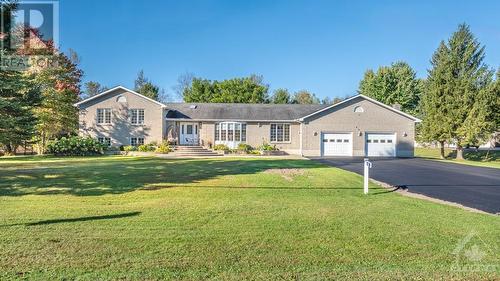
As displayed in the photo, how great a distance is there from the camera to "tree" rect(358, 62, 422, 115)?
5322 centimetres

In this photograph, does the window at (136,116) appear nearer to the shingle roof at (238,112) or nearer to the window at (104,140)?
the shingle roof at (238,112)

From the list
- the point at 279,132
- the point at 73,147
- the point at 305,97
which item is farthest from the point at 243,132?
the point at 305,97

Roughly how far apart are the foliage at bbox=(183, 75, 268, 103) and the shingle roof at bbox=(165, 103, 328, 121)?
1645 cm

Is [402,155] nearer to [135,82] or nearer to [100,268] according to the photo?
[100,268]

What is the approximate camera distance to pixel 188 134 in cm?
3158

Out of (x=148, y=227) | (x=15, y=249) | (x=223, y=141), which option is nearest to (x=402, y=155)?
(x=223, y=141)

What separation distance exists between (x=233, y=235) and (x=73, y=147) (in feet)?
81.8

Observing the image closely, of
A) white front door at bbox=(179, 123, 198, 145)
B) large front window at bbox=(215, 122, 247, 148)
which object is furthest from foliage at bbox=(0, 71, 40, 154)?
large front window at bbox=(215, 122, 247, 148)

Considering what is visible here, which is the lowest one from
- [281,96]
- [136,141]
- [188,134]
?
[136,141]

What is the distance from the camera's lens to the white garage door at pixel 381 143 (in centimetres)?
3047

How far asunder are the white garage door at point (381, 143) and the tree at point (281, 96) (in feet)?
100

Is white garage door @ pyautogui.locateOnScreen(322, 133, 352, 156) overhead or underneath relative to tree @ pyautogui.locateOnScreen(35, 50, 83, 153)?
underneath

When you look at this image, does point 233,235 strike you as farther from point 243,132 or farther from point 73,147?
point 243,132

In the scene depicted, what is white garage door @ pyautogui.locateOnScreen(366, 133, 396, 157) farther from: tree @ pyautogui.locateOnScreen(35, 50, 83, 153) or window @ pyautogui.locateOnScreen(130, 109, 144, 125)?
tree @ pyautogui.locateOnScreen(35, 50, 83, 153)
